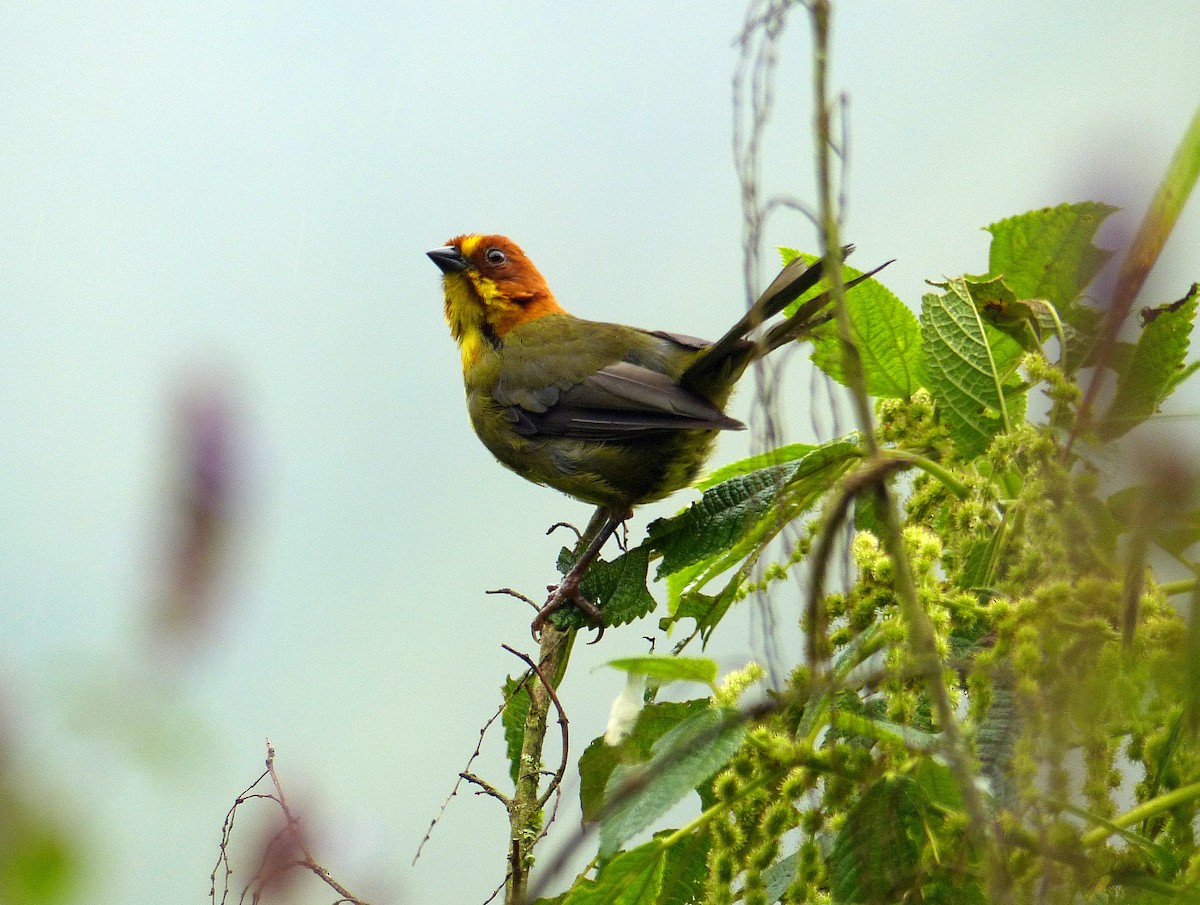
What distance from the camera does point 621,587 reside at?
2.33 meters

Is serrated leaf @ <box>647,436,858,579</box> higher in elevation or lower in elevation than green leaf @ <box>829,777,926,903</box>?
higher


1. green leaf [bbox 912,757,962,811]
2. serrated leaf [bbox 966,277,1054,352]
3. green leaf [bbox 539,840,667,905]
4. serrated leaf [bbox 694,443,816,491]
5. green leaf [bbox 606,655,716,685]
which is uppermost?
serrated leaf [bbox 966,277,1054,352]

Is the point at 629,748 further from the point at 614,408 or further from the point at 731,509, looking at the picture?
the point at 614,408

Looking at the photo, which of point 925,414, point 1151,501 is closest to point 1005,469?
point 925,414

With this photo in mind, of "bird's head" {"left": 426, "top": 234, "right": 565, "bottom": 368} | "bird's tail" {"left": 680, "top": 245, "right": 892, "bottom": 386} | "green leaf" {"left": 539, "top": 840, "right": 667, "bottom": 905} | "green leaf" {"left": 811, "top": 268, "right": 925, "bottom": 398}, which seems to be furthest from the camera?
"bird's head" {"left": 426, "top": 234, "right": 565, "bottom": 368}

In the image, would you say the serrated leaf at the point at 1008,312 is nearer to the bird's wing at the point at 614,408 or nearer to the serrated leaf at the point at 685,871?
the serrated leaf at the point at 685,871

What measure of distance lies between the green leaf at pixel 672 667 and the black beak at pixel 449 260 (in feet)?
10.8

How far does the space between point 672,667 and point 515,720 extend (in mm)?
1017

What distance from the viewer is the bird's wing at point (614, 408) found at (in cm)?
336

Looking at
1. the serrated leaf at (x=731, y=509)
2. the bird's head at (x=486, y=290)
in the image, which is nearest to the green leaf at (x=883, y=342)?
the serrated leaf at (x=731, y=509)

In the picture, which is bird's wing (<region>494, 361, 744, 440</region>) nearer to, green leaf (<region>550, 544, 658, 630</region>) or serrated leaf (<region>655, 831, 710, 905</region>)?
green leaf (<region>550, 544, 658, 630</region>)

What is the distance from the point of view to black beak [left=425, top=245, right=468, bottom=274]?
4.55 meters

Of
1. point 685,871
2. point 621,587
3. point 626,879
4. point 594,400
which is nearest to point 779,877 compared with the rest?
point 685,871

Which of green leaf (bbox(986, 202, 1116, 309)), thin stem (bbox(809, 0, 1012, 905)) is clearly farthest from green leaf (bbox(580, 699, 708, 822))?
green leaf (bbox(986, 202, 1116, 309))
